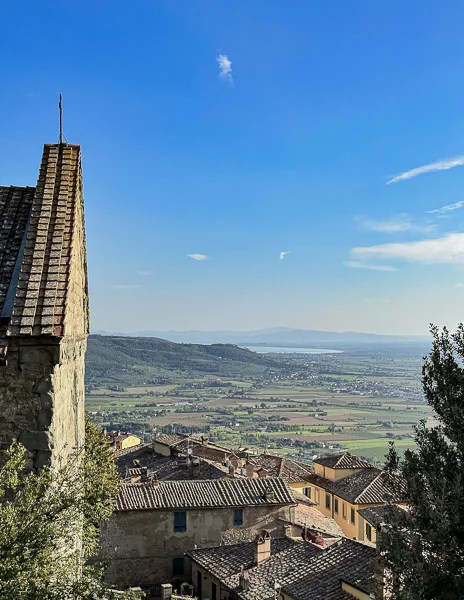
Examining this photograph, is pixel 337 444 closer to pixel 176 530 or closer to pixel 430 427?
pixel 176 530

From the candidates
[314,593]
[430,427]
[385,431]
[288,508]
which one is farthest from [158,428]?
[430,427]

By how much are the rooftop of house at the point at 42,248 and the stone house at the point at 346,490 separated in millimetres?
35484

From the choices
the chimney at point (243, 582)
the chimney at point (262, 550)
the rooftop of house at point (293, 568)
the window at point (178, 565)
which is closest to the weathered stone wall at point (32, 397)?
the rooftop of house at point (293, 568)

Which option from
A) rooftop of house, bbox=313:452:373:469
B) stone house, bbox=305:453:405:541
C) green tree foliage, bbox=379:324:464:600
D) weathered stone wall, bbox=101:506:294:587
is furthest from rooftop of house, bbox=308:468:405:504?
green tree foliage, bbox=379:324:464:600

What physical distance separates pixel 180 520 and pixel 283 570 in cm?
1051

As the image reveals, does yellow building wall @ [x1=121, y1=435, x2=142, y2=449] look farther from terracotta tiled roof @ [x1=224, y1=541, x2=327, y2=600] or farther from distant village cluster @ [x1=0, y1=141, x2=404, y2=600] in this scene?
terracotta tiled roof @ [x1=224, y1=541, x2=327, y2=600]

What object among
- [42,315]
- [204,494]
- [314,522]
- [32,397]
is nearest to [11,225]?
[42,315]

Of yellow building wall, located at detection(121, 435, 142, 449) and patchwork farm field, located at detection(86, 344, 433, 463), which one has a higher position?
yellow building wall, located at detection(121, 435, 142, 449)

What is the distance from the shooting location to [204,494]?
33469 mm

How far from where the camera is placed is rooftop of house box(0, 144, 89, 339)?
8633mm

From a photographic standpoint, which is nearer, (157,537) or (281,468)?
(157,537)

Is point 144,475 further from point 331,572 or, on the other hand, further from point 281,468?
point 331,572

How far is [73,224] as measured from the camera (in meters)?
9.88

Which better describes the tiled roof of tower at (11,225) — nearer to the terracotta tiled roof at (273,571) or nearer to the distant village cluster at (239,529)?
the distant village cluster at (239,529)
